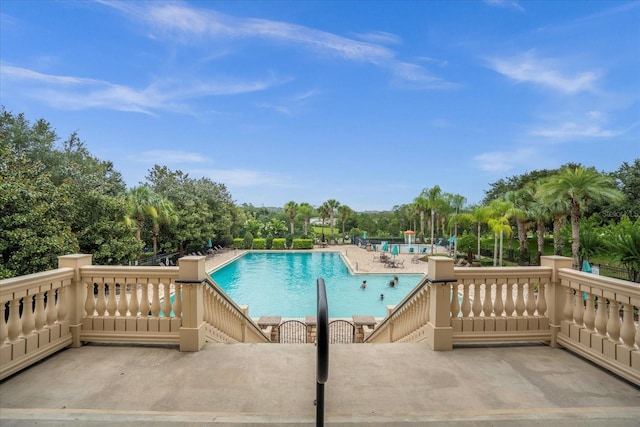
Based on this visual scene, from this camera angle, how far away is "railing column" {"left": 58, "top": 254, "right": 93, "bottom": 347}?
3.57 meters

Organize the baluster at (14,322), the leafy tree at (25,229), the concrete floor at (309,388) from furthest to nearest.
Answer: the leafy tree at (25,229) < the baluster at (14,322) < the concrete floor at (309,388)

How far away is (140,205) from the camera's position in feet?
71.2

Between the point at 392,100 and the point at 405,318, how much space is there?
31528mm

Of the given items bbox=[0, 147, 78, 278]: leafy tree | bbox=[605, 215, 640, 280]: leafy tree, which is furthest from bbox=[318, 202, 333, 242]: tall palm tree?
bbox=[0, 147, 78, 278]: leafy tree

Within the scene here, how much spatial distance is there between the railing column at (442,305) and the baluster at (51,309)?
411 cm

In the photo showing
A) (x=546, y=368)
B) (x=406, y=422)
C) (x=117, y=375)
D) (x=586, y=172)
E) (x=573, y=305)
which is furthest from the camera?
(x=586, y=172)

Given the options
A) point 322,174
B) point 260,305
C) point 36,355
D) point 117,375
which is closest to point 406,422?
point 117,375

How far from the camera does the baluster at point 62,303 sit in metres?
3.47

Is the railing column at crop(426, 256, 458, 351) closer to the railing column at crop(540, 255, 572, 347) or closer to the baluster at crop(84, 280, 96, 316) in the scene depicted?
the railing column at crop(540, 255, 572, 347)

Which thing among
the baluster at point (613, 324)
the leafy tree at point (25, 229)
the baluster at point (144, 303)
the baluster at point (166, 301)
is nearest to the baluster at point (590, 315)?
the baluster at point (613, 324)

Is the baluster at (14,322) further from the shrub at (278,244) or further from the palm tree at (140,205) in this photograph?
the shrub at (278,244)

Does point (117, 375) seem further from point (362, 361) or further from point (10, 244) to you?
point (10, 244)

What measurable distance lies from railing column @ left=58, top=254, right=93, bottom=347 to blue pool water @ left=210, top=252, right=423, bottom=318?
1060 cm

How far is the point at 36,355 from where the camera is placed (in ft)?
10.2
